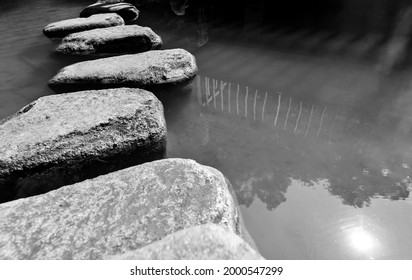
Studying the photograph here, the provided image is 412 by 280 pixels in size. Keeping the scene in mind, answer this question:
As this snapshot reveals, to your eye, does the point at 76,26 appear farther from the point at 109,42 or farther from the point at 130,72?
the point at 130,72

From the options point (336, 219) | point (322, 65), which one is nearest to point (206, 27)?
point (322, 65)

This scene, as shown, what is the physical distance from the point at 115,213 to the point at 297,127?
157cm

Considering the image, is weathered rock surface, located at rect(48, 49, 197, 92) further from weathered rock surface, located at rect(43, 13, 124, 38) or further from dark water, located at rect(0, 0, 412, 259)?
weathered rock surface, located at rect(43, 13, 124, 38)

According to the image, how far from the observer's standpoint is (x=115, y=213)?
1178 millimetres

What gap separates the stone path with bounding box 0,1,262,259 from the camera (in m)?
1.06

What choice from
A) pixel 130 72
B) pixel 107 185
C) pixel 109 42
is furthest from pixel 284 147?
pixel 109 42

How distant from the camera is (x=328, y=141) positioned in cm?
208

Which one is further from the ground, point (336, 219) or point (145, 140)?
point (145, 140)

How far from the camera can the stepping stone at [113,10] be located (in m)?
5.03

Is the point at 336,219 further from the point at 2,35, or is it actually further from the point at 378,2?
the point at 2,35

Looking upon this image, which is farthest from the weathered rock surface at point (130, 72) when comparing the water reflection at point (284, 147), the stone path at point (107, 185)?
the water reflection at point (284, 147)

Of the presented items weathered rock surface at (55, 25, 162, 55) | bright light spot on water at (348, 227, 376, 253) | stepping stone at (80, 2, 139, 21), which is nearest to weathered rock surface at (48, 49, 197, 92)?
weathered rock surface at (55, 25, 162, 55)

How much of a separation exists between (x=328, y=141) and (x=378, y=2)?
12.8ft

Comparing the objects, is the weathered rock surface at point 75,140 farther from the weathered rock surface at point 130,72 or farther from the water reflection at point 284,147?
the weathered rock surface at point 130,72
